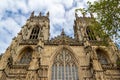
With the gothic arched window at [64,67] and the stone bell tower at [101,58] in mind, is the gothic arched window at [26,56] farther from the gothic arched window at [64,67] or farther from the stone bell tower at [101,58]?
the stone bell tower at [101,58]

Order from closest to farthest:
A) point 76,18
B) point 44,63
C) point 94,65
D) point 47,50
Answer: point 94,65 → point 44,63 → point 47,50 → point 76,18

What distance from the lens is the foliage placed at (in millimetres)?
9500

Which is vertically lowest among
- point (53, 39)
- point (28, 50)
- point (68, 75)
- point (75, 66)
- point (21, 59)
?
point (68, 75)

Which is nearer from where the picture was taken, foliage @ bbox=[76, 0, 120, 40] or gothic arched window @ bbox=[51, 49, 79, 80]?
foliage @ bbox=[76, 0, 120, 40]

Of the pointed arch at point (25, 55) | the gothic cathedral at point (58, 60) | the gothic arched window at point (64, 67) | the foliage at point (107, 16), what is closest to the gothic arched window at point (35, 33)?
the gothic cathedral at point (58, 60)

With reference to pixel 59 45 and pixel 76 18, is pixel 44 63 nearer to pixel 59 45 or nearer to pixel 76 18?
pixel 59 45

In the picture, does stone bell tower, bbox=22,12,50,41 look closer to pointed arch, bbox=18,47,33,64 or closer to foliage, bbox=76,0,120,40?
pointed arch, bbox=18,47,33,64

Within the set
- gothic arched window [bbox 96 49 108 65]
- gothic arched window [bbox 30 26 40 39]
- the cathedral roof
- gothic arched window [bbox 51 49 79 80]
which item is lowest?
gothic arched window [bbox 51 49 79 80]

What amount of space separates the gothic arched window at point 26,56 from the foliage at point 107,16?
14.7 meters

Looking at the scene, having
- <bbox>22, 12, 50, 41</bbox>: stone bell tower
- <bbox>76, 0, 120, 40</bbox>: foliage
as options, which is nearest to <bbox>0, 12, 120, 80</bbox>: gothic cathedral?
<bbox>22, 12, 50, 41</bbox>: stone bell tower

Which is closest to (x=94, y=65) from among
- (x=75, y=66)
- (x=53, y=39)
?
(x=75, y=66)

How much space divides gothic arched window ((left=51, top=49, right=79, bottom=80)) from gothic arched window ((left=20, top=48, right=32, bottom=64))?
430 cm

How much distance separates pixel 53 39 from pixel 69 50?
401 centimetres

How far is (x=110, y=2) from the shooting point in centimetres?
955
